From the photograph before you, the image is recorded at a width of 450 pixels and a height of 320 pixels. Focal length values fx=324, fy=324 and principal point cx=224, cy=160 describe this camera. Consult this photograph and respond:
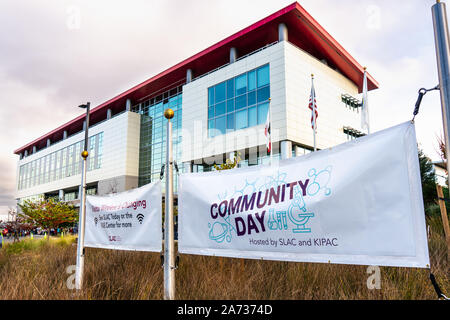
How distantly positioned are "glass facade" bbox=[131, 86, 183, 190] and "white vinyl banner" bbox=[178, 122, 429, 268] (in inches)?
1417

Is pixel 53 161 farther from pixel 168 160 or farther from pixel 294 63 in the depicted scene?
pixel 168 160

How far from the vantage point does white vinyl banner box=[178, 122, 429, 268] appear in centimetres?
283

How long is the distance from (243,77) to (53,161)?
45.0 m

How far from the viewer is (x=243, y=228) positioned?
12.9 ft

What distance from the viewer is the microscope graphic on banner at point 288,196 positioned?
3.37m

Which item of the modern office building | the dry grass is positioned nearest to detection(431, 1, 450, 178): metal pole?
the dry grass

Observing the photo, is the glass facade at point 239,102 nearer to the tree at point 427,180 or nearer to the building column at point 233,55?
the building column at point 233,55

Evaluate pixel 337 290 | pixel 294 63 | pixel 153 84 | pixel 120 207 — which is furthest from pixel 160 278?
pixel 153 84

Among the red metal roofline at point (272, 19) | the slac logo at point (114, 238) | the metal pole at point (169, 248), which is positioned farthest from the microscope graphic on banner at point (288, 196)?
the red metal roofline at point (272, 19)

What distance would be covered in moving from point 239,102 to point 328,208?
25.7 metres

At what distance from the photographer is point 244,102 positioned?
2786 cm

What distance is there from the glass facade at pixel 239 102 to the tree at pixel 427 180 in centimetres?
1177

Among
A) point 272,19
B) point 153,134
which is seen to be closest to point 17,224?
point 153,134
